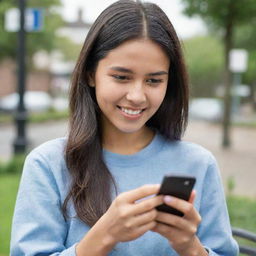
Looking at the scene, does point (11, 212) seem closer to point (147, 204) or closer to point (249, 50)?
point (147, 204)

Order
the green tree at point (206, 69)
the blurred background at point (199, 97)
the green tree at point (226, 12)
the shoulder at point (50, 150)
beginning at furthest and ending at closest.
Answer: the green tree at point (206, 69) < the green tree at point (226, 12) < the blurred background at point (199, 97) < the shoulder at point (50, 150)

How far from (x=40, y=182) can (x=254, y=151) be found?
11130 millimetres

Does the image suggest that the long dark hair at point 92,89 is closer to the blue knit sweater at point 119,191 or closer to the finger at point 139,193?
the blue knit sweater at point 119,191

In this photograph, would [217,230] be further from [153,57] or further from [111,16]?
[111,16]

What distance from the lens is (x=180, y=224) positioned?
4.28 feet

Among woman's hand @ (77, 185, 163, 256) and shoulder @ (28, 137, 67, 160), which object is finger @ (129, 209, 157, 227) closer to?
woman's hand @ (77, 185, 163, 256)

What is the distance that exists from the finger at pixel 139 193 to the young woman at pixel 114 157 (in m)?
0.16

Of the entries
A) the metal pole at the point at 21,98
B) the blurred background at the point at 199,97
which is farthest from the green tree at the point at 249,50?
the metal pole at the point at 21,98

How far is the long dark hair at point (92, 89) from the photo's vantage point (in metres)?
1.57

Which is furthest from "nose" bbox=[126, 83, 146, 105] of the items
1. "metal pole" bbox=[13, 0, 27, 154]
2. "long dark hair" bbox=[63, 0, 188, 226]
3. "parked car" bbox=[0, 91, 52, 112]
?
"parked car" bbox=[0, 91, 52, 112]

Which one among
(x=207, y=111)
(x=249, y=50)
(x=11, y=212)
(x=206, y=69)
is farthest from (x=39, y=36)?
(x=11, y=212)

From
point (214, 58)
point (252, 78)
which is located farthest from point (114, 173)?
point (214, 58)

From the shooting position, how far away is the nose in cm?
153

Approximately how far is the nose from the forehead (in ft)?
0.16
